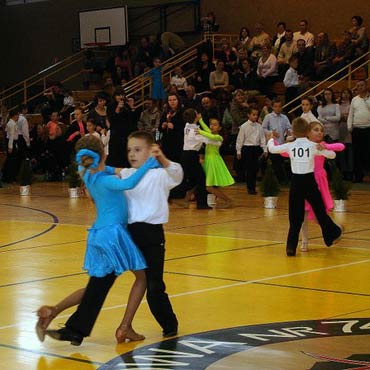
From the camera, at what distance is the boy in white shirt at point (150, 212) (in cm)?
780

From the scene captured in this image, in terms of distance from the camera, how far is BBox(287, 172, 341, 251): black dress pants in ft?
40.1

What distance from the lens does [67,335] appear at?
24.8ft

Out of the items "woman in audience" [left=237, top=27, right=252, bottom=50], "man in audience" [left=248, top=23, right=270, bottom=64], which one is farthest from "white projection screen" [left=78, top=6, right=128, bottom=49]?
"man in audience" [left=248, top=23, right=270, bottom=64]

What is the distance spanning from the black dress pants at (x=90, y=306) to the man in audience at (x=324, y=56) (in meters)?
18.2

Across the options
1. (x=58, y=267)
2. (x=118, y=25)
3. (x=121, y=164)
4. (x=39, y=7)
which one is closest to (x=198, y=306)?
(x=58, y=267)

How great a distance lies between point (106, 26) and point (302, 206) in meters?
22.2

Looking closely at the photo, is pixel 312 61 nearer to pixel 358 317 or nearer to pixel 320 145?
pixel 320 145

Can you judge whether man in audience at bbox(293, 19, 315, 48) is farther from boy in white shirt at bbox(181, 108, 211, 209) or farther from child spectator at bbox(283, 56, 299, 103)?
boy in white shirt at bbox(181, 108, 211, 209)

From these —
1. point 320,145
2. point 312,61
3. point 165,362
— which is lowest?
point 165,362

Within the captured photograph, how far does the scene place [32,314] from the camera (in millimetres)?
8836

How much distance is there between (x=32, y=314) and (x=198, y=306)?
1449 mm

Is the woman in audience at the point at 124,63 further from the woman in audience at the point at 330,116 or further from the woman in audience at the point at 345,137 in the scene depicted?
Result: the woman in audience at the point at 330,116

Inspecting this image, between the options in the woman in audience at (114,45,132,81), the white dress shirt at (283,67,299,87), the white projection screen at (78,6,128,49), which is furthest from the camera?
the white projection screen at (78,6,128,49)

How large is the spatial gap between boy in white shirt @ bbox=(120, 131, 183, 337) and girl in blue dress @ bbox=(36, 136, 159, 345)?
0.45 ft
